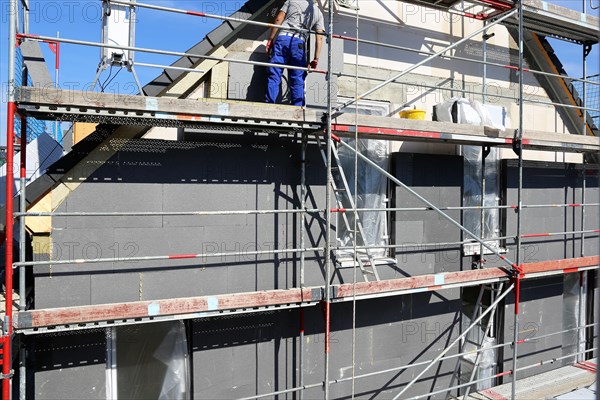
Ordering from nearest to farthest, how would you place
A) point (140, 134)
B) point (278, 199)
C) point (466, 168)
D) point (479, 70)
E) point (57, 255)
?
1. point (57, 255)
2. point (140, 134)
3. point (278, 199)
4. point (466, 168)
5. point (479, 70)

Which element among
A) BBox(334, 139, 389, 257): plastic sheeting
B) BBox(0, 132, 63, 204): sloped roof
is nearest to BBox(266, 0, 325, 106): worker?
BBox(334, 139, 389, 257): plastic sheeting

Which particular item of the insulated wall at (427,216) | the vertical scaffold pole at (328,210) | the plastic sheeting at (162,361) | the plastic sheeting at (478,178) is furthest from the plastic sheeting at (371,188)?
the plastic sheeting at (162,361)

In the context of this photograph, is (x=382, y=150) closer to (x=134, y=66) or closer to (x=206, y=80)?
(x=206, y=80)

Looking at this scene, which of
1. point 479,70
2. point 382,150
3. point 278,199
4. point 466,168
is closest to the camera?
point 278,199

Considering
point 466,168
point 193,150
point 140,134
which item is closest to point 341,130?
point 193,150

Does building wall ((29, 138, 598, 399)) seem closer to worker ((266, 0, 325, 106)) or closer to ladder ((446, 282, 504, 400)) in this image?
ladder ((446, 282, 504, 400))

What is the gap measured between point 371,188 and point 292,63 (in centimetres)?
193

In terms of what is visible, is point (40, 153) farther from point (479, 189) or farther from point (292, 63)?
point (479, 189)

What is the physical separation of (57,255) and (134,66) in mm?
1963

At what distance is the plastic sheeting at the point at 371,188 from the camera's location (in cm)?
596

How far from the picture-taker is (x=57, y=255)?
4.30 m

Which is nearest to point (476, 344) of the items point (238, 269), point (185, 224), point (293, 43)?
point (238, 269)

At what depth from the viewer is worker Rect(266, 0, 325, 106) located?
5.16m

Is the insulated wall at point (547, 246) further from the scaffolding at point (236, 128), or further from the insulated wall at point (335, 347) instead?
the insulated wall at point (335, 347)
